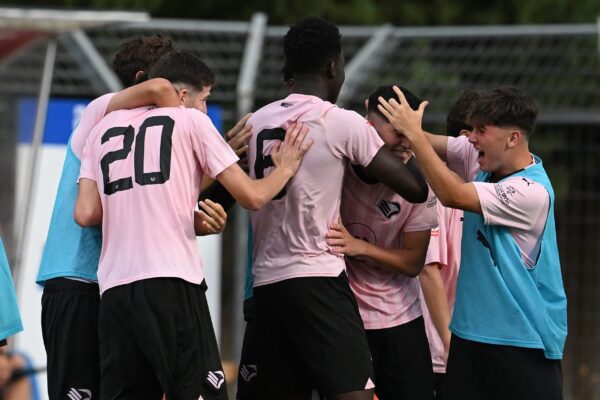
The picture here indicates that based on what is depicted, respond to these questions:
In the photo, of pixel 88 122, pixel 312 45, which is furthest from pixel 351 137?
pixel 88 122

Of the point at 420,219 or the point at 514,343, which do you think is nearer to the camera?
the point at 514,343

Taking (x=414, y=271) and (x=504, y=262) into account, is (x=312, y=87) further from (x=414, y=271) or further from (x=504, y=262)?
(x=504, y=262)

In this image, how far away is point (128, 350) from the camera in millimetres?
5020

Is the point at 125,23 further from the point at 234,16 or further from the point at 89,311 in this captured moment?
the point at 234,16

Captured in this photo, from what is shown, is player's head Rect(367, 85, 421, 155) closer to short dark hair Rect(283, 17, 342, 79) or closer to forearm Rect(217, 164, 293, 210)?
short dark hair Rect(283, 17, 342, 79)

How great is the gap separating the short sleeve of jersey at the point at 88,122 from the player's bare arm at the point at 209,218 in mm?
635

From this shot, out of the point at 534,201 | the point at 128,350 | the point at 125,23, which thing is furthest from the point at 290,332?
the point at 125,23

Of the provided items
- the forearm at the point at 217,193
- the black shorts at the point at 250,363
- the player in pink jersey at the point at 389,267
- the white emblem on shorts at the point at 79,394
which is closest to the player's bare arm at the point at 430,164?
the player in pink jersey at the point at 389,267

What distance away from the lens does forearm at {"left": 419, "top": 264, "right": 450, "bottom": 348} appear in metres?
5.98

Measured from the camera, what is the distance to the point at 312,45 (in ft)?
17.5

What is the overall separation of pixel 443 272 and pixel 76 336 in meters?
1.88

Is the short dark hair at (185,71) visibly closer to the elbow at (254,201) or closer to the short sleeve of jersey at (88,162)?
the short sleeve of jersey at (88,162)

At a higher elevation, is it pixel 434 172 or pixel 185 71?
pixel 185 71

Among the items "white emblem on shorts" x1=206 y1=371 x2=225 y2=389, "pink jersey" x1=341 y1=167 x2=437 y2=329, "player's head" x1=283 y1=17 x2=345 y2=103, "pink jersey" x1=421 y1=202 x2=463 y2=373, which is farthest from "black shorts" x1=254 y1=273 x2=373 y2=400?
"pink jersey" x1=421 y1=202 x2=463 y2=373
